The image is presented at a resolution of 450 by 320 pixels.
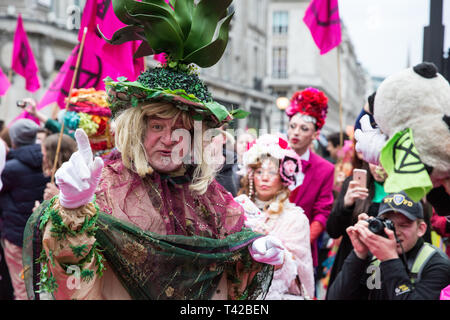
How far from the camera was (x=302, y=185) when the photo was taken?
499cm

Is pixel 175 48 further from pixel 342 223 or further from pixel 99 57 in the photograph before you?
pixel 99 57

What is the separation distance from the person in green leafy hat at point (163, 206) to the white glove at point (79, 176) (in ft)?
0.28

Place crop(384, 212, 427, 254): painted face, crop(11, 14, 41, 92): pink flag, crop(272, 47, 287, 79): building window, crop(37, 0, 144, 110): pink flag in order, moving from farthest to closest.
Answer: crop(272, 47, 287, 79): building window → crop(11, 14, 41, 92): pink flag → crop(37, 0, 144, 110): pink flag → crop(384, 212, 427, 254): painted face

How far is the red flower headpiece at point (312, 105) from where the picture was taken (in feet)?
17.5

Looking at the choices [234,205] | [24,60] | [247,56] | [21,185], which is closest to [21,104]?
[21,185]

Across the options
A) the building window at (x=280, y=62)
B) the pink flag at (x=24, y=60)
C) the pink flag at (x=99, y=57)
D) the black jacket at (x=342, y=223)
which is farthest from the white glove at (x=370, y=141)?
the building window at (x=280, y=62)

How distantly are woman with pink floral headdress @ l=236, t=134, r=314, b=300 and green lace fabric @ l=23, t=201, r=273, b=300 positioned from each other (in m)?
1.01

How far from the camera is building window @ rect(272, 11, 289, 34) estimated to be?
166 ft

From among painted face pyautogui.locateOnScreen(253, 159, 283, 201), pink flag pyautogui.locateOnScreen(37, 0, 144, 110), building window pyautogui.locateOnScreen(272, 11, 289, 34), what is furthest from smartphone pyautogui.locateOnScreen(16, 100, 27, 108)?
building window pyautogui.locateOnScreen(272, 11, 289, 34)

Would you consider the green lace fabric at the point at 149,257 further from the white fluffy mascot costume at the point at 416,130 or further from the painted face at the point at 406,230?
the painted face at the point at 406,230

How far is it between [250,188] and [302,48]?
47403mm

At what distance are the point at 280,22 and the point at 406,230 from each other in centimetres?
4979

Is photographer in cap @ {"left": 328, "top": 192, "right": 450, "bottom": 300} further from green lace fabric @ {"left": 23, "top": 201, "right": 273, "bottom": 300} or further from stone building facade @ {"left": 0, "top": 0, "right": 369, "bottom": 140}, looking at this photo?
stone building facade @ {"left": 0, "top": 0, "right": 369, "bottom": 140}
